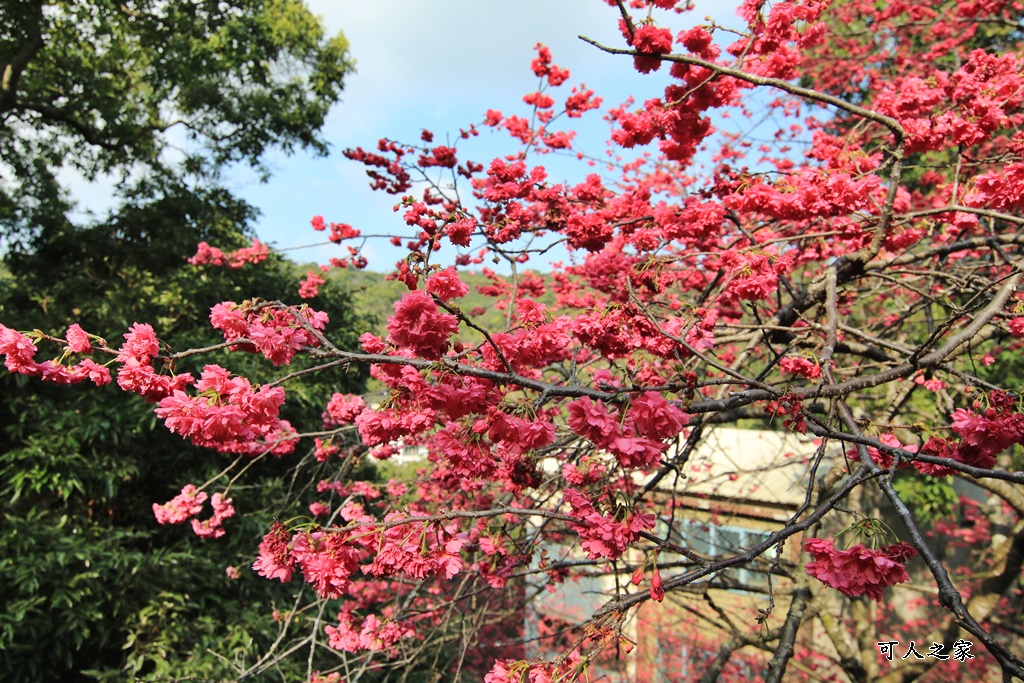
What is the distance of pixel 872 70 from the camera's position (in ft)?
21.4

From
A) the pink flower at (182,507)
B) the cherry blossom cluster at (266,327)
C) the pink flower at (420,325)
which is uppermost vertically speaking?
the cherry blossom cluster at (266,327)

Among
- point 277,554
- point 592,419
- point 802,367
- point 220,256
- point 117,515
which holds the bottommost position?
point 277,554

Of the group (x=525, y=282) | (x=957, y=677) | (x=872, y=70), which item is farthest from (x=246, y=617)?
(x=872, y=70)

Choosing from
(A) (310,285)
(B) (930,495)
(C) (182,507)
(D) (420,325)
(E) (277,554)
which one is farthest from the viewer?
(B) (930,495)

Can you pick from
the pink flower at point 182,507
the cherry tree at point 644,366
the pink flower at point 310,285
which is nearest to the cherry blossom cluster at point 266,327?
the cherry tree at point 644,366

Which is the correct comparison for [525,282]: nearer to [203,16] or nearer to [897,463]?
[897,463]

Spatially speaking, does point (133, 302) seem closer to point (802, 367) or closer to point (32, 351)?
point (32, 351)

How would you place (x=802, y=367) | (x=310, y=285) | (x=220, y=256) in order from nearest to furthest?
(x=802, y=367) → (x=310, y=285) → (x=220, y=256)

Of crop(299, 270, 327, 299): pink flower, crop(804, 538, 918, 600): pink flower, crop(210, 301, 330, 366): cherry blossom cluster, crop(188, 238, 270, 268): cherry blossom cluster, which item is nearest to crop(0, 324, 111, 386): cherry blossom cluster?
crop(210, 301, 330, 366): cherry blossom cluster

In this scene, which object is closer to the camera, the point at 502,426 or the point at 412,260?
the point at 502,426

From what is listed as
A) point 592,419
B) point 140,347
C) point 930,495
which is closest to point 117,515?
point 140,347

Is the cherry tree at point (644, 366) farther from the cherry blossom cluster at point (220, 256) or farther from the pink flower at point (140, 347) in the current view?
the cherry blossom cluster at point (220, 256)

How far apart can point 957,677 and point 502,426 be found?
7.84 meters

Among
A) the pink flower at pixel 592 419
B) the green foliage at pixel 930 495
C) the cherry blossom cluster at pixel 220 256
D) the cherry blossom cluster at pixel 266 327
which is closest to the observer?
the pink flower at pixel 592 419
